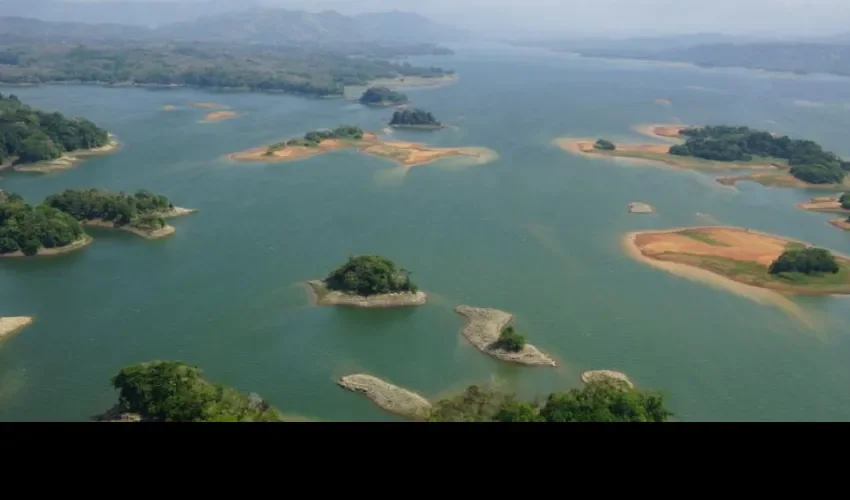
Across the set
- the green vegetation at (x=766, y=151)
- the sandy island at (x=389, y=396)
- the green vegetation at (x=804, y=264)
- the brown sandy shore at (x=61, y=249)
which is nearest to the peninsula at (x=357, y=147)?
the green vegetation at (x=766, y=151)

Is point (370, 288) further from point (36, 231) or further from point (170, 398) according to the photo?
point (36, 231)

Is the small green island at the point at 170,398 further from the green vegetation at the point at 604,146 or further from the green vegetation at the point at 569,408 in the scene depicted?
the green vegetation at the point at 604,146

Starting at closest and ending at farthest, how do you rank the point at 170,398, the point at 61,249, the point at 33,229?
the point at 170,398 → the point at 33,229 → the point at 61,249

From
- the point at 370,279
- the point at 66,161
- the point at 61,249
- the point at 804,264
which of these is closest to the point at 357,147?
the point at 66,161
